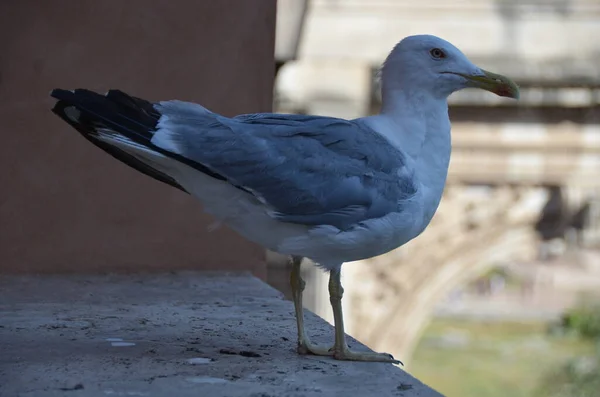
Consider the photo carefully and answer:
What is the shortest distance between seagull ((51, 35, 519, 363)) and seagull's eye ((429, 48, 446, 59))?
0.21 m

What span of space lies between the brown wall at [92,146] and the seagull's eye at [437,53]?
4.74ft

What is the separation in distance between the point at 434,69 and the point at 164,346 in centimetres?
91

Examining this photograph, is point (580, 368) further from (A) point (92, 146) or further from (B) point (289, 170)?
(B) point (289, 170)

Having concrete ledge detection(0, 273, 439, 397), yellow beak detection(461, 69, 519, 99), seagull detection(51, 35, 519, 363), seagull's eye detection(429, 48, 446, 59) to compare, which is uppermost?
seagull's eye detection(429, 48, 446, 59)

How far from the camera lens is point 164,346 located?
2537 millimetres

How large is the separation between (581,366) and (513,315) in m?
4.11

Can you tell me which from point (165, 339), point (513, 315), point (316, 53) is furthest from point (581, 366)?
point (165, 339)

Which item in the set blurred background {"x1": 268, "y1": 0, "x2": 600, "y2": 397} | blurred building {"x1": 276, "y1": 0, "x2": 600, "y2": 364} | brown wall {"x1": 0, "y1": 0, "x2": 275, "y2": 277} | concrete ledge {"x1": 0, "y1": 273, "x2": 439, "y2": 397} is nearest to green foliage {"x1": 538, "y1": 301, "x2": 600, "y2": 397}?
blurred background {"x1": 268, "y1": 0, "x2": 600, "y2": 397}

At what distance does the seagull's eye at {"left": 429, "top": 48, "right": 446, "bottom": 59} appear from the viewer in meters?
2.53

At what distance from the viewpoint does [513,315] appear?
18.2 m

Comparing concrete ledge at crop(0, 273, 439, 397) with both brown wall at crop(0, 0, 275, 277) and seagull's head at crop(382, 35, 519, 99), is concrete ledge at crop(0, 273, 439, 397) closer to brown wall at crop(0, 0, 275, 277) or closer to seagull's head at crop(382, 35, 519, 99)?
brown wall at crop(0, 0, 275, 277)

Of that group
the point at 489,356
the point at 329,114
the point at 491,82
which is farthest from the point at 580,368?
the point at 491,82

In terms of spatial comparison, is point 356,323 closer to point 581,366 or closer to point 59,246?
point 59,246

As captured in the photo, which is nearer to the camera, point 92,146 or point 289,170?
point 289,170
